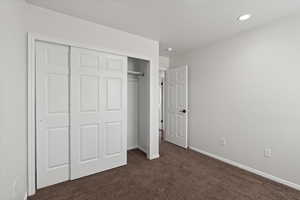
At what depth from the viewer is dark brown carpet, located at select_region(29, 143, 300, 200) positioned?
1.74 meters

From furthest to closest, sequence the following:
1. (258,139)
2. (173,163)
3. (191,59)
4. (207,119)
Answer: (191,59) < (207,119) < (173,163) < (258,139)

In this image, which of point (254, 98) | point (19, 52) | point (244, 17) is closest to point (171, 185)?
point (254, 98)

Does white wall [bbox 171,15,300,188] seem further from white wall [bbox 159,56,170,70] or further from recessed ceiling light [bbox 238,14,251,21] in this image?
white wall [bbox 159,56,170,70]

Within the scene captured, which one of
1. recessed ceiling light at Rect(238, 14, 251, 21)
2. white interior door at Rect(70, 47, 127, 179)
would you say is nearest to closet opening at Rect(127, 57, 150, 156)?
white interior door at Rect(70, 47, 127, 179)

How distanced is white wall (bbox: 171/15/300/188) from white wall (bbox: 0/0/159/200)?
1911 millimetres

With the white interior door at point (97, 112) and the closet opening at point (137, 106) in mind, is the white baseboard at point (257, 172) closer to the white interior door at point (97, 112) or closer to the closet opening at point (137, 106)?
the closet opening at point (137, 106)

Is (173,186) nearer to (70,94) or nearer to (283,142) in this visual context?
(283,142)

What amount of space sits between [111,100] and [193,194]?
1902 mm

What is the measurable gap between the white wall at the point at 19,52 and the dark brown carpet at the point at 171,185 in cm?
62

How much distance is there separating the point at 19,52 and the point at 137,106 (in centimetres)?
229

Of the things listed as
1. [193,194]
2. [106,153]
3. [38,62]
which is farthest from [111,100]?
[193,194]

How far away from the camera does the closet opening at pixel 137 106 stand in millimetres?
3031

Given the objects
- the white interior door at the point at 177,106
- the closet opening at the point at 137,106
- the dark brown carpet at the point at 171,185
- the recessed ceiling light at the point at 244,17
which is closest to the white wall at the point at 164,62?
the white interior door at the point at 177,106

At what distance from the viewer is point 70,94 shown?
2.02m
